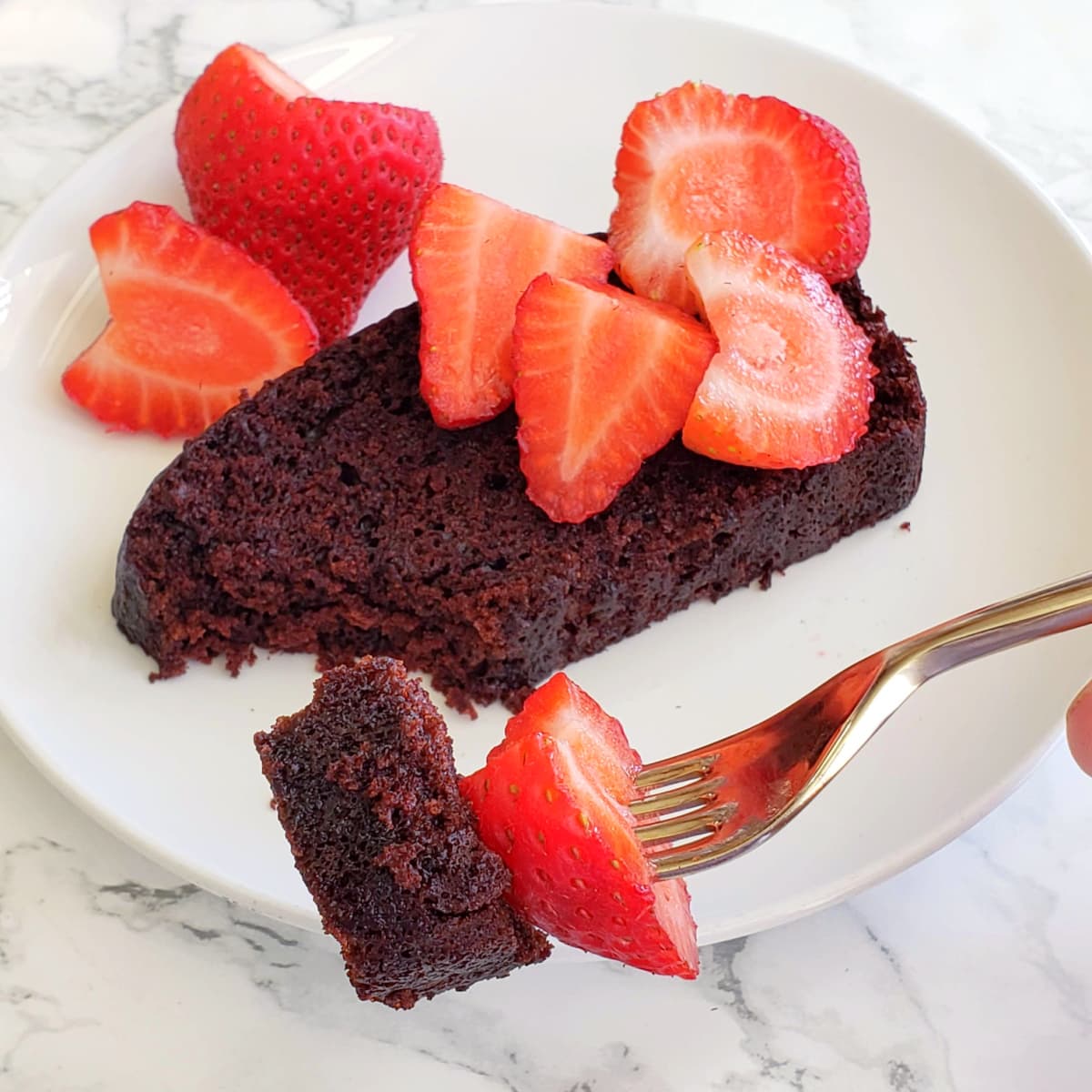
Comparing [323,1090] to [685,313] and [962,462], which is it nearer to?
[685,313]

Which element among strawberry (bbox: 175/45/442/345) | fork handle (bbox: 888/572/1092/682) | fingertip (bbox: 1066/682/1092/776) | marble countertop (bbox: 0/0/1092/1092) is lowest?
→ marble countertop (bbox: 0/0/1092/1092)

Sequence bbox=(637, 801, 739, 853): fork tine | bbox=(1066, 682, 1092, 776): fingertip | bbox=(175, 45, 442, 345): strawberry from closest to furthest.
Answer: bbox=(637, 801, 739, 853): fork tine < bbox=(1066, 682, 1092, 776): fingertip < bbox=(175, 45, 442, 345): strawberry

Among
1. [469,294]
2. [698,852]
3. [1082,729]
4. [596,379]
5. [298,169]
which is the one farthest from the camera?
[298,169]

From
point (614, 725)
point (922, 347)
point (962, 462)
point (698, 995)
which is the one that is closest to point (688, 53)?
point (922, 347)

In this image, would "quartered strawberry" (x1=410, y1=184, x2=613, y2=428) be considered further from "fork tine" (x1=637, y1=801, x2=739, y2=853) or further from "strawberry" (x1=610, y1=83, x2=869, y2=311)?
"fork tine" (x1=637, y1=801, x2=739, y2=853)

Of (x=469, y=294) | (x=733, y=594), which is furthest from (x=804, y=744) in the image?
(x=469, y=294)

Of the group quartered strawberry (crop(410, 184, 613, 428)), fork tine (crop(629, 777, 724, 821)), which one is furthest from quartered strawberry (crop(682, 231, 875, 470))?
fork tine (crop(629, 777, 724, 821))

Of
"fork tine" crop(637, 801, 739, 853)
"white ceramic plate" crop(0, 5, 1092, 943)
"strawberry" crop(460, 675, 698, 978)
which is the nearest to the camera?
"strawberry" crop(460, 675, 698, 978)

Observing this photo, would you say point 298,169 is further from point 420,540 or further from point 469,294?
point 420,540
